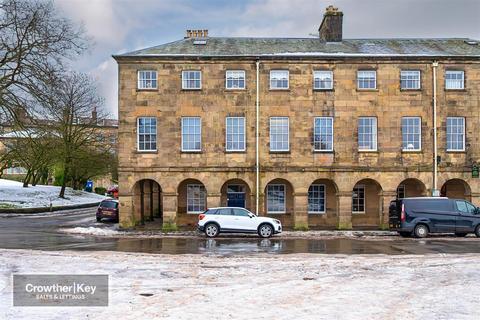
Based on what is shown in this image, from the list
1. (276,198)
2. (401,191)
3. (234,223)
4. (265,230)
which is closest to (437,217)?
(401,191)

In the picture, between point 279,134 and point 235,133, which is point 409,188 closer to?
point 279,134

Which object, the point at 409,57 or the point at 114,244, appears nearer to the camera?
the point at 114,244

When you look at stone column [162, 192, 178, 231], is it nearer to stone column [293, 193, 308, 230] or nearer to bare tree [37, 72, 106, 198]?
stone column [293, 193, 308, 230]

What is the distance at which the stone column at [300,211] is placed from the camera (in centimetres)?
3328

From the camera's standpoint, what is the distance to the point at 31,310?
1143 centimetres

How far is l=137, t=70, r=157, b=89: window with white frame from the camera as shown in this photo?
110 feet

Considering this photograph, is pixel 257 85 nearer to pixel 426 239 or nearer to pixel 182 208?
pixel 182 208

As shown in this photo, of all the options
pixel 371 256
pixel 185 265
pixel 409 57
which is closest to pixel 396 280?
pixel 371 256

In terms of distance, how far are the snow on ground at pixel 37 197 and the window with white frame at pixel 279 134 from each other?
27520mm

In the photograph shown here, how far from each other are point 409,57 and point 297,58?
259 inches

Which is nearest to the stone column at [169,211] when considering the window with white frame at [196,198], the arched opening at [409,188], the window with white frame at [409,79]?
the window with white frame at [196,198]

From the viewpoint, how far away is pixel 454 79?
33906 mm

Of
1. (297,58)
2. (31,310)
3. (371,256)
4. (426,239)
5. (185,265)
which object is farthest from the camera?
(297,58)

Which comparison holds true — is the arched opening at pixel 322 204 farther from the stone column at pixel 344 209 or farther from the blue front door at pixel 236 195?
Result: the blue front door at pixel 236 195
